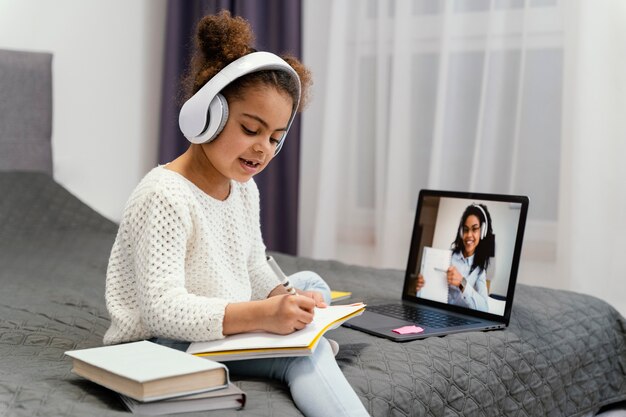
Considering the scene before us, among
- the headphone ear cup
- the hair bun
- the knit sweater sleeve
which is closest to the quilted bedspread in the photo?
Result: the knit sweater sleeve

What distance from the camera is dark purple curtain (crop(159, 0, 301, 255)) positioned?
3.14 meters

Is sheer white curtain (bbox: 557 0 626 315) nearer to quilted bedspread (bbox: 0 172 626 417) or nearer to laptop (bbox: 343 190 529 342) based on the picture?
quilted bedspread (bbox: 0 172 626 417)

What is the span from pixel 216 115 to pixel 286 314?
357 millimetres

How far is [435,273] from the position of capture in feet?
5.70

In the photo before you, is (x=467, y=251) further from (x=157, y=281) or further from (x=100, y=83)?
(x=100, y=83)

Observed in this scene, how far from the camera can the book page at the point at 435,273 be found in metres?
1.71

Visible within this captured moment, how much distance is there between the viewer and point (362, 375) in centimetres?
125

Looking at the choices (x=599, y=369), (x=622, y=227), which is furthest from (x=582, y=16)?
(x=599, y=369)

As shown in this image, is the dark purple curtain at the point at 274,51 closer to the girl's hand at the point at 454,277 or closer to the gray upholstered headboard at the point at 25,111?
the gray upholstered headboard at the point at 25,111

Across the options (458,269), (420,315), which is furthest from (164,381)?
(458,269)

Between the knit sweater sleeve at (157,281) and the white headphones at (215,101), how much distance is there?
0.12 meters

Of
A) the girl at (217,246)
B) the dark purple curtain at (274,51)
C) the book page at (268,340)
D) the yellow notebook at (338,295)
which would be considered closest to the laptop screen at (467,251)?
the yellow notebook at (338,295)

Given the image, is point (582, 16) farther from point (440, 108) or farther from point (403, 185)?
point (403, 185)

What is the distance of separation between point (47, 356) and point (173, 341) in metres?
0.22
